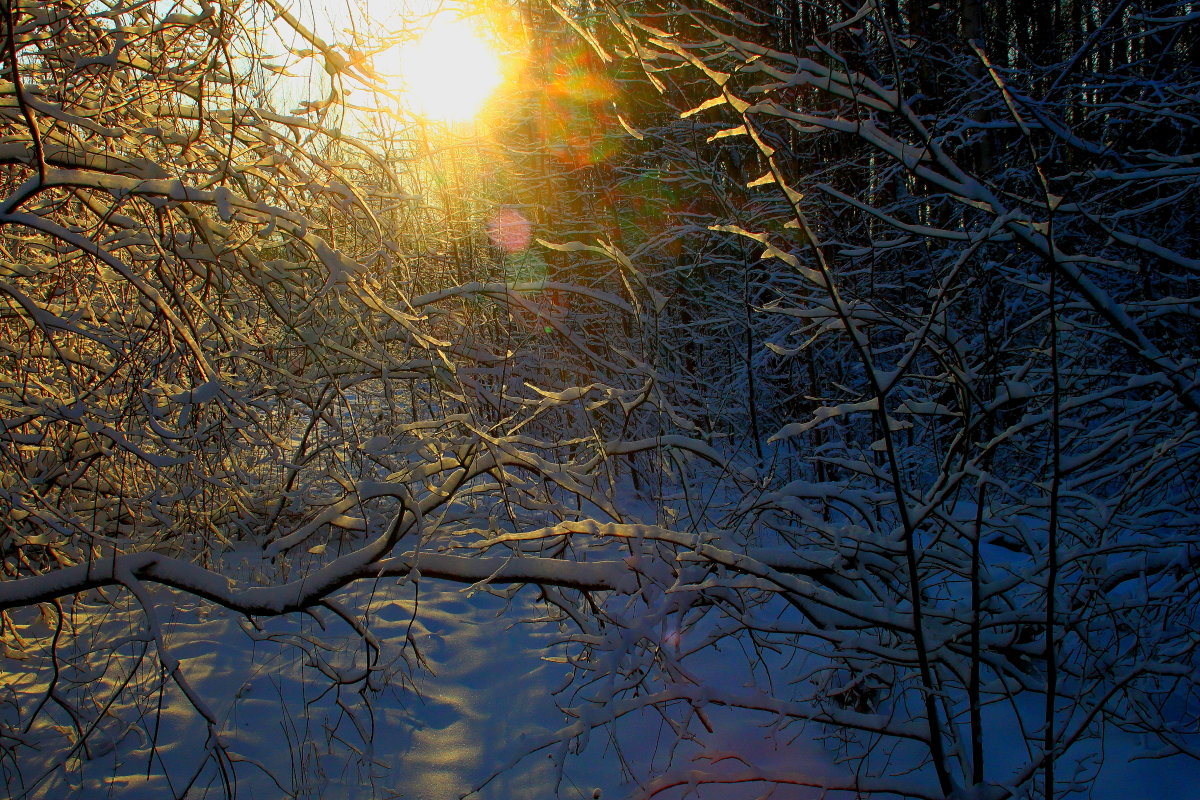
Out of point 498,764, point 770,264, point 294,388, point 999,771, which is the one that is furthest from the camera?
point 770,264

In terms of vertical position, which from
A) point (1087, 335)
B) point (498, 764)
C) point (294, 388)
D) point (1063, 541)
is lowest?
point (498, 764)

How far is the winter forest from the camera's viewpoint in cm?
240

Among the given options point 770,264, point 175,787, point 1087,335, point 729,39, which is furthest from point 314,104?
point 770,264

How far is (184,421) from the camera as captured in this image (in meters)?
2.60

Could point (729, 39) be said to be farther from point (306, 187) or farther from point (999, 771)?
point (999, 771)

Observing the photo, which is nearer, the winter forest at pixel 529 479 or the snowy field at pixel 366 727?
the winter forest at pixel 529 479

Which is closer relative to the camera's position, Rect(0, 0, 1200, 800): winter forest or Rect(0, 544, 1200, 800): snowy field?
Rect(0, 0, 1200, 800): winter forest

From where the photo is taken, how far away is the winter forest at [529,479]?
240cm

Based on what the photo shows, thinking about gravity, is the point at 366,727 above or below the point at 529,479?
below

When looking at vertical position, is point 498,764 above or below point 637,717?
below

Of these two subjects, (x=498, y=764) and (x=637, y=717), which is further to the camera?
(x=637, y=717)

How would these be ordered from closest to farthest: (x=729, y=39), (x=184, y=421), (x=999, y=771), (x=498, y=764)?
(x=184, y=421), (x=729, y=39), (x=999, y=771), (x=498, y=764)

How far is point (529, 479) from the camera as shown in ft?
13.8

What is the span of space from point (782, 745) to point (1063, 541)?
178cm
